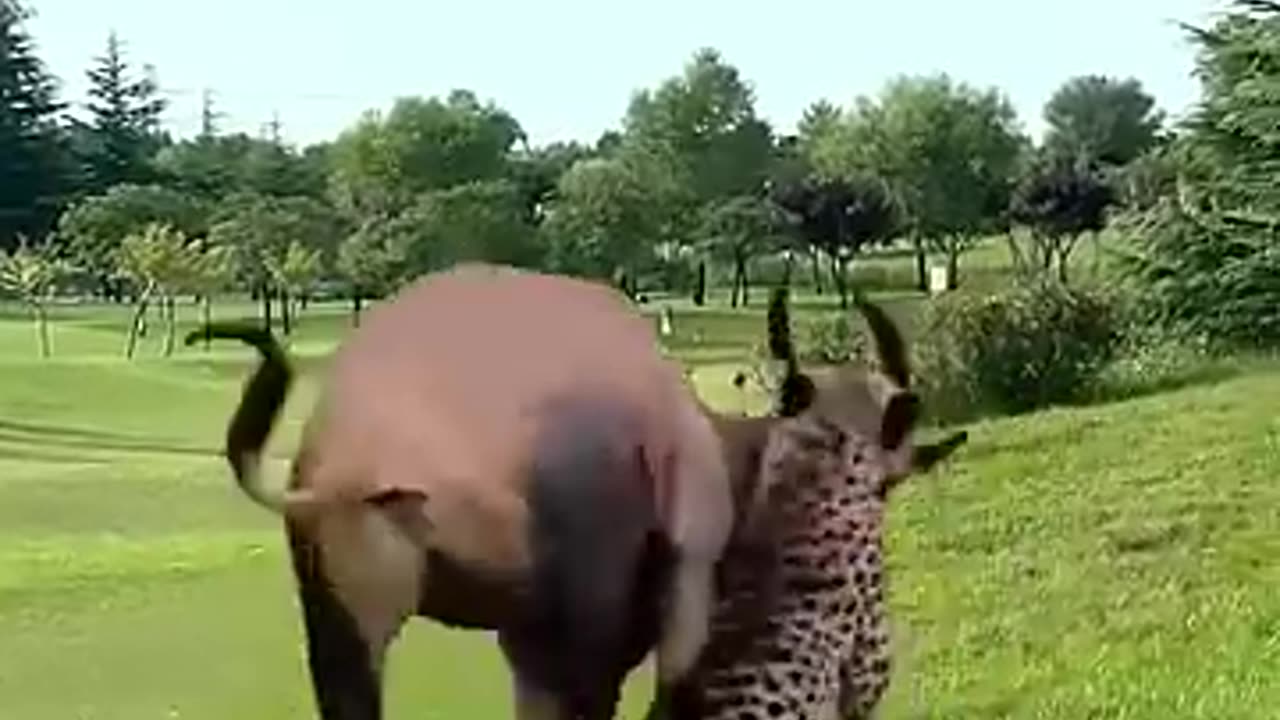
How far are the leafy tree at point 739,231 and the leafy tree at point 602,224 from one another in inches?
203

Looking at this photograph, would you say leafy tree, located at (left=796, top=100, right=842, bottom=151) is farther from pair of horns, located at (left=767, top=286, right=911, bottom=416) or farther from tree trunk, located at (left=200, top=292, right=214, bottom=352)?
pair of horns, located at (left=767, top=286, right=911, bottom=416)

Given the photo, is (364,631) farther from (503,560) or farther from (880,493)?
(880,493)

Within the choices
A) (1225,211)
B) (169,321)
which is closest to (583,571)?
(1225,211)

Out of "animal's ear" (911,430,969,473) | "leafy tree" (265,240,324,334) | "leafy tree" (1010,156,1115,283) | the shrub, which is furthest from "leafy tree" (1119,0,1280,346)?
"animal's ear" (911,430,969,473)

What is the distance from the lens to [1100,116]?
3781 cm

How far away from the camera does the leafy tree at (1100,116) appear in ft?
120

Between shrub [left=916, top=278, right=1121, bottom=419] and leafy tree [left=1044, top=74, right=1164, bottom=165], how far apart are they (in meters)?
24.1

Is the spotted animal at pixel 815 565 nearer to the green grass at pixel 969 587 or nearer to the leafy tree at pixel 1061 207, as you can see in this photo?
the green grass at pixel 969 587

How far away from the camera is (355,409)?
1.30 m

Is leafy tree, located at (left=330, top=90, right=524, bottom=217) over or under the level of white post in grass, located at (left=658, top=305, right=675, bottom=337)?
over

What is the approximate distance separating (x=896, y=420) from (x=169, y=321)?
2581cm

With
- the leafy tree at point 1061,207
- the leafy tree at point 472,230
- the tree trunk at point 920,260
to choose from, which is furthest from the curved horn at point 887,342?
the leafy tree at point 1061,207

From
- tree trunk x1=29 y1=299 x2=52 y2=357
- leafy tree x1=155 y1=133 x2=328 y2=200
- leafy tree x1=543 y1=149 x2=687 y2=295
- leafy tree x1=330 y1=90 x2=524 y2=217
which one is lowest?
tree trunk x1=29 y1=299 x2=52 y2=357

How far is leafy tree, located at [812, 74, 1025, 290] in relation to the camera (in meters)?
31.0
